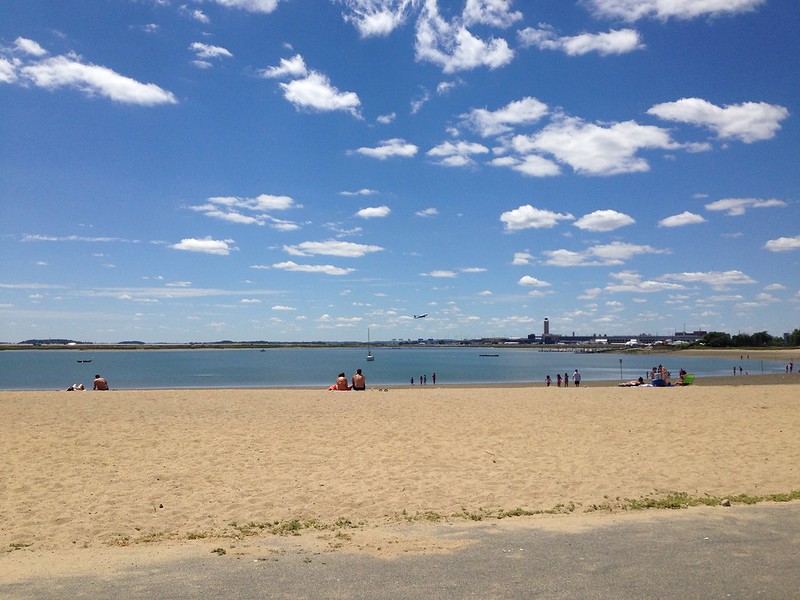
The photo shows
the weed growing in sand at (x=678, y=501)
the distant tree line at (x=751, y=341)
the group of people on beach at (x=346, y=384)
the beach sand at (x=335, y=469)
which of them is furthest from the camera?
the distant tree line at (x=751, y=341)

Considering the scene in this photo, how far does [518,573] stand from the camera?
5.92 m

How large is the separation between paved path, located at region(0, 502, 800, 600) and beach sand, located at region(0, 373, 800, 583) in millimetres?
601

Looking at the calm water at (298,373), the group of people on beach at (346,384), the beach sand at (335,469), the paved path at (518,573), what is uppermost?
the group of people on beach at (346,384)

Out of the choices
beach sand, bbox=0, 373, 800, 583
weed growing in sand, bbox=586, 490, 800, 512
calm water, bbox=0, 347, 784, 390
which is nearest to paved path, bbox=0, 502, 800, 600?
beach sand, bbox=0, 373, 800, 583

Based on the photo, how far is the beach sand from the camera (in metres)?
8.02

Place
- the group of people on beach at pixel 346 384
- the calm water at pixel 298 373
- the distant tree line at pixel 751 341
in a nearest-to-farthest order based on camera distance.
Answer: the group of people on beach at pixel 346 384 → the calm water at pixel 298 373 → the distant tree line at pixel 751 341

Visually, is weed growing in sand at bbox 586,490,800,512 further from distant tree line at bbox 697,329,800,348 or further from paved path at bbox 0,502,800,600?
distant tree line at bbox 697,329,800,348

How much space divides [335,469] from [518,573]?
262 inches

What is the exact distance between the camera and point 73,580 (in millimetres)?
5918

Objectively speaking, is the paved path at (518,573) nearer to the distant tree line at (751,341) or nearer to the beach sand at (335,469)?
the beach sand at (335,469)

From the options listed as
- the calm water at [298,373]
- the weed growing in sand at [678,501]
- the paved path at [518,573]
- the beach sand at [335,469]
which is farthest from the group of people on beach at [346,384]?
the calm water at [298,373]

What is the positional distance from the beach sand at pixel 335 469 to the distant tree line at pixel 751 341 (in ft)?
502

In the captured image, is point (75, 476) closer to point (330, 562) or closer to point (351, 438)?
point (351, 438)

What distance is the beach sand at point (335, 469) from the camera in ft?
26.3
